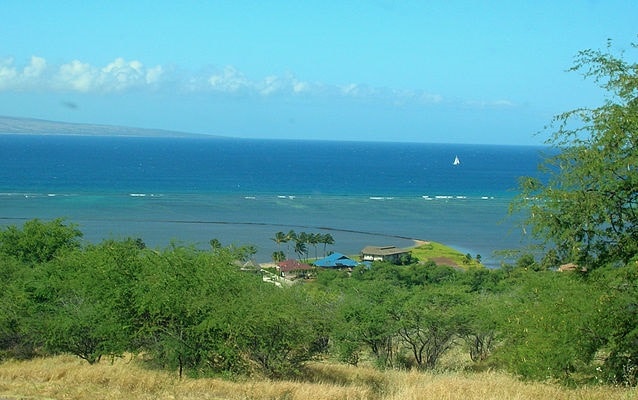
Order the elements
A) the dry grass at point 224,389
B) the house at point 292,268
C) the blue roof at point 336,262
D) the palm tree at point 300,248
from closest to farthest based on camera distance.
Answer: the dry grass at point 224,389
the house at point 292,268
the blue roof at point 336,262
the palm tree at point 300,248

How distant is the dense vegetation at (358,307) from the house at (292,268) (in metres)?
30.5

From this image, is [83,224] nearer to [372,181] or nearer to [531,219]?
[531,219]

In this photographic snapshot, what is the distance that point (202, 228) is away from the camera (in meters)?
79.7

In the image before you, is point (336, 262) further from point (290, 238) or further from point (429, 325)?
point (429, 325)

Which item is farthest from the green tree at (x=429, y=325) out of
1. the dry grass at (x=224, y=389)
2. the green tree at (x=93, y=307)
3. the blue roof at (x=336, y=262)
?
the blue roof at (x=336, y=262)

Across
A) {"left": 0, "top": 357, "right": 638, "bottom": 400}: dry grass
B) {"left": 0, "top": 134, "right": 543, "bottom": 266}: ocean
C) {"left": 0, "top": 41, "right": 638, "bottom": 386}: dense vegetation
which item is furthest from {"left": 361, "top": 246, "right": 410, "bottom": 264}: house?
{"left": 0, "top": 357, "right": 638, "bottom": 400}: dry grass

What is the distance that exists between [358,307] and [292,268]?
104 ft

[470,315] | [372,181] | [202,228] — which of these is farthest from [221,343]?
[372,181]

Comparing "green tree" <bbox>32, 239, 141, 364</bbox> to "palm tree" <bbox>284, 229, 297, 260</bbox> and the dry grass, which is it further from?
"palm tree" <bbox>284, 229, 297, 260</bbox>

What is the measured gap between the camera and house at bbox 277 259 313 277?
185ft

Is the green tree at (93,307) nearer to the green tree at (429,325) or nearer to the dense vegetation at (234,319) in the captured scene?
the dense vegetation at (234,319)

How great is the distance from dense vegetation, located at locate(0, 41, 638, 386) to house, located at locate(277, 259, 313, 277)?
30500mm

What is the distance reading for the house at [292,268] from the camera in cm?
5647

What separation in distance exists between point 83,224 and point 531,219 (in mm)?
71137
